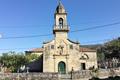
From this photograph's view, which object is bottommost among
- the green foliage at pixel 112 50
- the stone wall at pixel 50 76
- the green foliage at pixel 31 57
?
the stone wall at pixel 50 76

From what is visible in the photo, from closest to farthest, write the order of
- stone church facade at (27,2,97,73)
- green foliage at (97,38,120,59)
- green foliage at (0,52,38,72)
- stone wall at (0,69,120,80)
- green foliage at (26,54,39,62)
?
1. stone wall at (0,69,120,80)
2. stone church facade at (27,2,97,73)
3. green foliage at (0,52,38,72)
4. green foliage at (26,54,39,62)
5. green foliage at (97,38,120,59)

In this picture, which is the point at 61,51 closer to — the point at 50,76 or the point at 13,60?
the point at 13,60

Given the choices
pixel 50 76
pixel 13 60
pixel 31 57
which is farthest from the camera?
pixel 31 57

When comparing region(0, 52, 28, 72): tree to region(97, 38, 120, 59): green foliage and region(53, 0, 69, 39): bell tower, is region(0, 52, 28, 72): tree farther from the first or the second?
region(97, 38, 120, 59): green foliage

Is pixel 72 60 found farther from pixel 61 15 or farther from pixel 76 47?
pixel 61 15

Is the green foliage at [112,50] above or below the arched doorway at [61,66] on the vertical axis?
above

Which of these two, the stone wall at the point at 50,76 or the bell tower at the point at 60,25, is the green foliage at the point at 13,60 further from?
the stone wall at the point at 50,76

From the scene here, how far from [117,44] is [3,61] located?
38.4 metres

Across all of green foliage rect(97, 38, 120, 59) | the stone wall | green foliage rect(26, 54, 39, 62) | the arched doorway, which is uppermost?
green foliage rect(97, 38, 120, 59)

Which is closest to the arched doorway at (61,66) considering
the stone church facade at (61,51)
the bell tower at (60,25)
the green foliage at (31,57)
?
the stone church facade at (61,51)

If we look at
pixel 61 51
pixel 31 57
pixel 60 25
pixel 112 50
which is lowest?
pixel 31 57

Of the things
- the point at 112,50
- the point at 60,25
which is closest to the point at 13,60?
the point at 60,25

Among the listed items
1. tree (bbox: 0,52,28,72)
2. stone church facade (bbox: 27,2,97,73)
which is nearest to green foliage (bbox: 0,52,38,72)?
tree (bbox: 0,52,28,72)

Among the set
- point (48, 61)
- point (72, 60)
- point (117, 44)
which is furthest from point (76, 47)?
point (117, 44)
